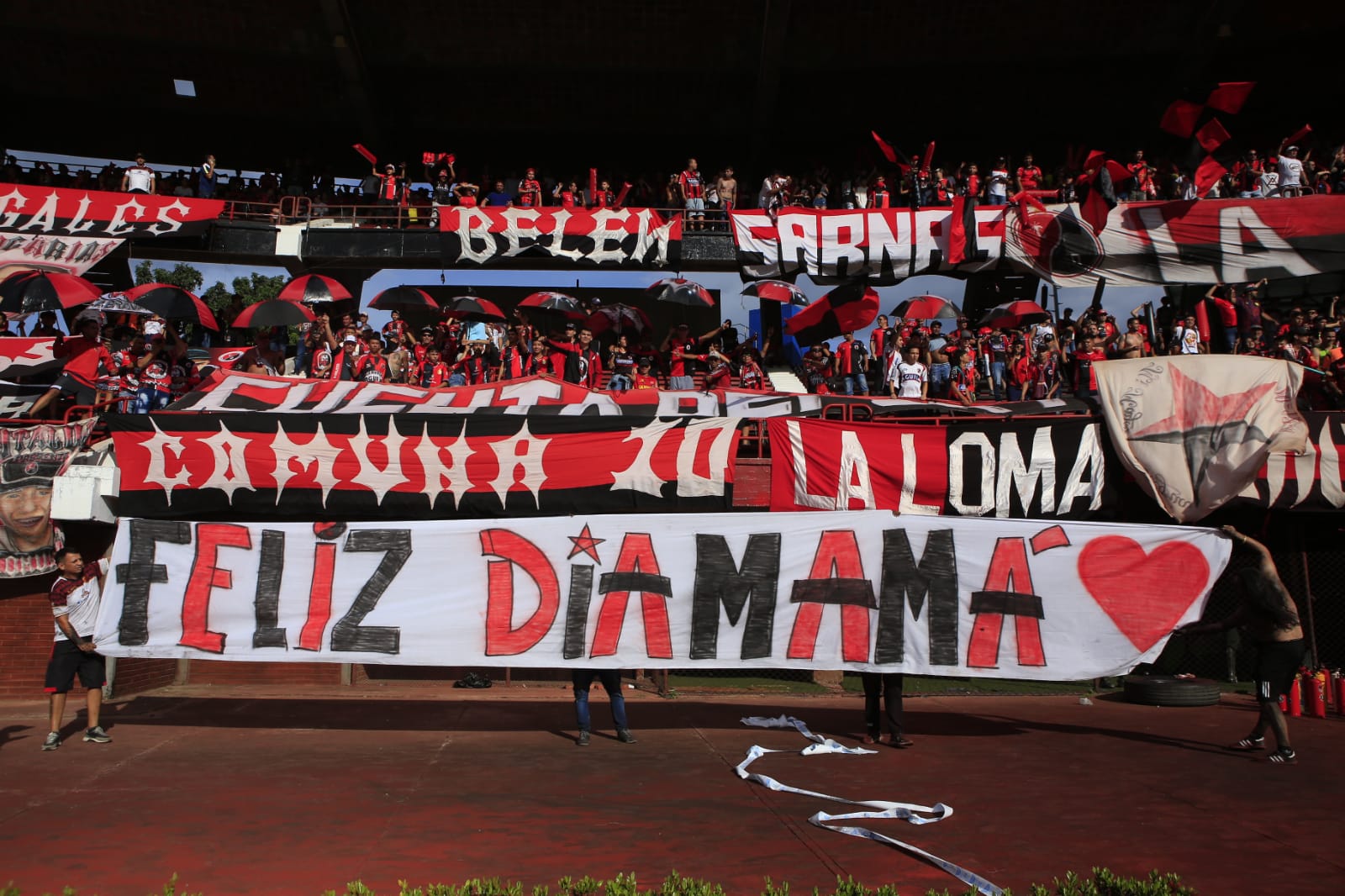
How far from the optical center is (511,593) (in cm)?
1023

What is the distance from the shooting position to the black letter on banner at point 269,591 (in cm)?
1016

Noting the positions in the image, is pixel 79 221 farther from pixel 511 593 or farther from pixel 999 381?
pixel 999 381

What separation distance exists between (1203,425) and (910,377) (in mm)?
5232

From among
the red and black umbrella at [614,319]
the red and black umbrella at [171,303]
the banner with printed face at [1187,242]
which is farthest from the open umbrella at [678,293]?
the red and black umbrella at [171,303]

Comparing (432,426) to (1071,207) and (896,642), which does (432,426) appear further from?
(1071,207)

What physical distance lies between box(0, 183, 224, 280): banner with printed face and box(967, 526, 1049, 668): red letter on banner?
66.0 feet

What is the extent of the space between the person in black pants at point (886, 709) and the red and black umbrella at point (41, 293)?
13.9 metres

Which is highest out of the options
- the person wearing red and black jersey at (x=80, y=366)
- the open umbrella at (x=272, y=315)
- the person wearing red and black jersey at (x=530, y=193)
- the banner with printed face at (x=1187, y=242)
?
the person wearing red and black jersey at (x=530, y=193)

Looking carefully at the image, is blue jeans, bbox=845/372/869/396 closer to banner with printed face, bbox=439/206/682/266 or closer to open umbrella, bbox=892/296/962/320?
open umbrella, bbox=892/296/962/320

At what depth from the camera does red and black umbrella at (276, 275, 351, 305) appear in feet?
56.8

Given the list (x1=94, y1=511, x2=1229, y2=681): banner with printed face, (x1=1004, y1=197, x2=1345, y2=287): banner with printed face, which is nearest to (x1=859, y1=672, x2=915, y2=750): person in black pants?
(x1=94, y1=511, x2=1229, y2=681): banner with printed face

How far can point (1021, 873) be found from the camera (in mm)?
5824

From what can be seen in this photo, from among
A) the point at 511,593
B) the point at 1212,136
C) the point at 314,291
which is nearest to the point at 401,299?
the point at 314,291

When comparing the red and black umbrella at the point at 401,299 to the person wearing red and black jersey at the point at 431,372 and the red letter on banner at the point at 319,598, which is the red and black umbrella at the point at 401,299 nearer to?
the person wearing red and black jersey at the point at 431,372
